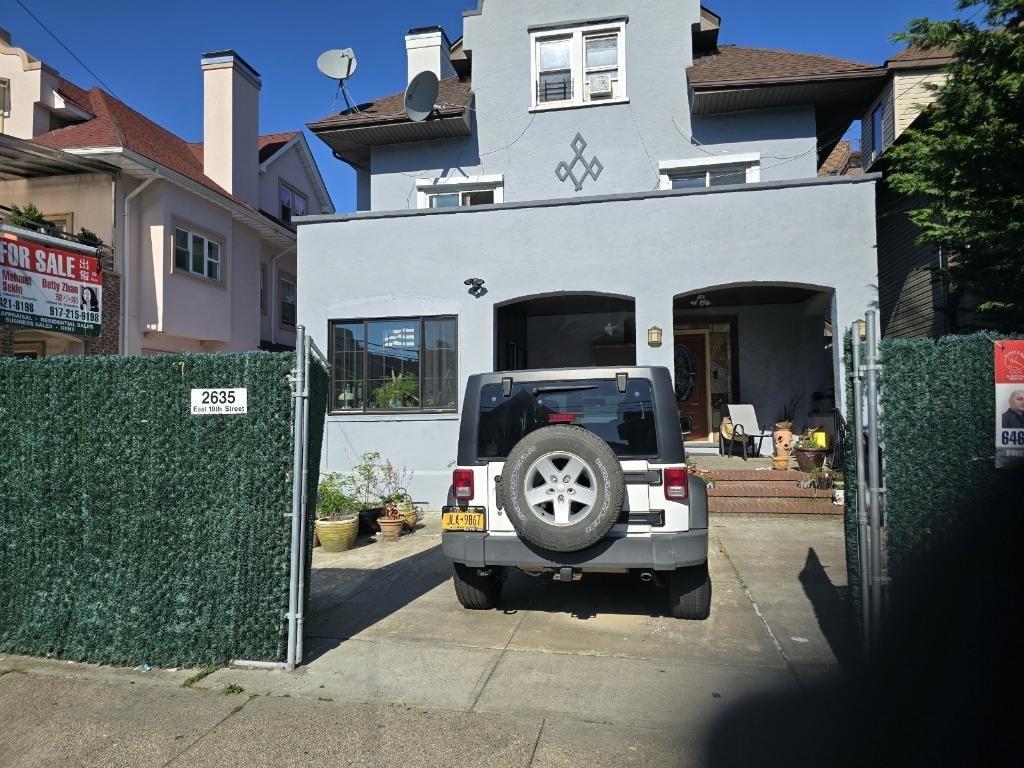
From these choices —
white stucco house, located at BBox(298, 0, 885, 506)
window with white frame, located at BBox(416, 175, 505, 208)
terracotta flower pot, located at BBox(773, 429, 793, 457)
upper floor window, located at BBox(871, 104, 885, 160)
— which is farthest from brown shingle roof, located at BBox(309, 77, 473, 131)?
upper floor window, located at BBox(871, 104, 885, 160)

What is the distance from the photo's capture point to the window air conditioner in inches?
480

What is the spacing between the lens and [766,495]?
9.38m

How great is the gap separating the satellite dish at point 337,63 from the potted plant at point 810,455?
36.5 feet

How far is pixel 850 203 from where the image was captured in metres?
9.30

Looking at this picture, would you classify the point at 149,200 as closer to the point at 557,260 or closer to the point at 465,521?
the point at 557,260

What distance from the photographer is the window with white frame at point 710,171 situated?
11.6 meters

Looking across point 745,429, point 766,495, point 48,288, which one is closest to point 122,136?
point 48,288

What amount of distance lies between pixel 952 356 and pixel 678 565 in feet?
7.04

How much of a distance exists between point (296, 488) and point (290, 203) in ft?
66.7

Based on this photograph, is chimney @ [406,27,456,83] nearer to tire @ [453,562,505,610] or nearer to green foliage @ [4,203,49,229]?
green foliage @ [4,203,49,229]

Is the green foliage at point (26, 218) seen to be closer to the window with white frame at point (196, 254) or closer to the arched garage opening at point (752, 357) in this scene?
the window with white frame at point (196, 254)

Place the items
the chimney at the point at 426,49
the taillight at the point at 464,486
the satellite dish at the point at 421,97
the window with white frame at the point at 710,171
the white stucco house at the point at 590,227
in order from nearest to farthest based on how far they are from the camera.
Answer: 1. the taillight at the point at 464,486
2. the white stucco house at the point at 590,227
3. the window with white frame at the point at 710,171
4. the satellite dish at the point at 421,97
5. the chimney at the point at 426,49

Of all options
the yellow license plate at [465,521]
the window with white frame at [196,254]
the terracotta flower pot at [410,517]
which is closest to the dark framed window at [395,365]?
the terracotta flower pot at [410,517]

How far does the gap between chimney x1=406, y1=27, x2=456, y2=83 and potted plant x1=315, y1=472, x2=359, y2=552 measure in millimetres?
10332
